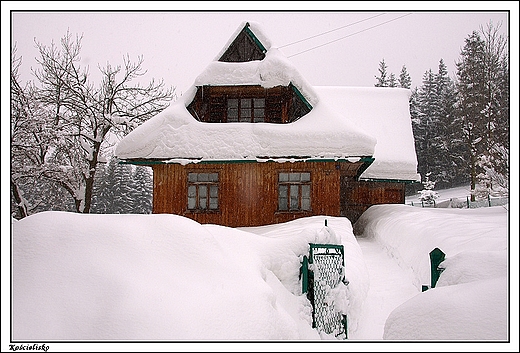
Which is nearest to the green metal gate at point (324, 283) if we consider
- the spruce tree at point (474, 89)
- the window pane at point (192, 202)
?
the window pane at point (192, 202)

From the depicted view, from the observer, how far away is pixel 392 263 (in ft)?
35.6

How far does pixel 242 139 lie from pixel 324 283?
27.6 ft

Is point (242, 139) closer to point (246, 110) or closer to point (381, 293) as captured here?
point (246, 110)

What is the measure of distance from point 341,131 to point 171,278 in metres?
10.9

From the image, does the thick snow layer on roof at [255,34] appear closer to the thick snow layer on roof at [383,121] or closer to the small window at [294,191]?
the thick snow layer on roof at [383,121]

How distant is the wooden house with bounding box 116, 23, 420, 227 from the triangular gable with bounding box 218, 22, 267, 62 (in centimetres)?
4

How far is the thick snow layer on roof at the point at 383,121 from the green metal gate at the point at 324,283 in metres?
12.7

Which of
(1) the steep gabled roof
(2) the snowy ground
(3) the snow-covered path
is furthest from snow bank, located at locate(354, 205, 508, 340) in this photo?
(1) the steep gabled roof

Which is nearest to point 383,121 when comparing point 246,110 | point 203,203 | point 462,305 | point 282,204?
point 246,110

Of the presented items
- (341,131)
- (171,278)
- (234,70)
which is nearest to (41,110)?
(234,70)

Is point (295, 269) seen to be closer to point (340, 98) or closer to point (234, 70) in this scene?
point (234, 70)

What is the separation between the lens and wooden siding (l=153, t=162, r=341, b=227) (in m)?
14.3

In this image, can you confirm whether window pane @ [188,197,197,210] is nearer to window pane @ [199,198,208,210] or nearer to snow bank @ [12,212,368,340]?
window pane @ [199,198,208,210]

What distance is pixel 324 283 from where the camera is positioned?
21.9ft
